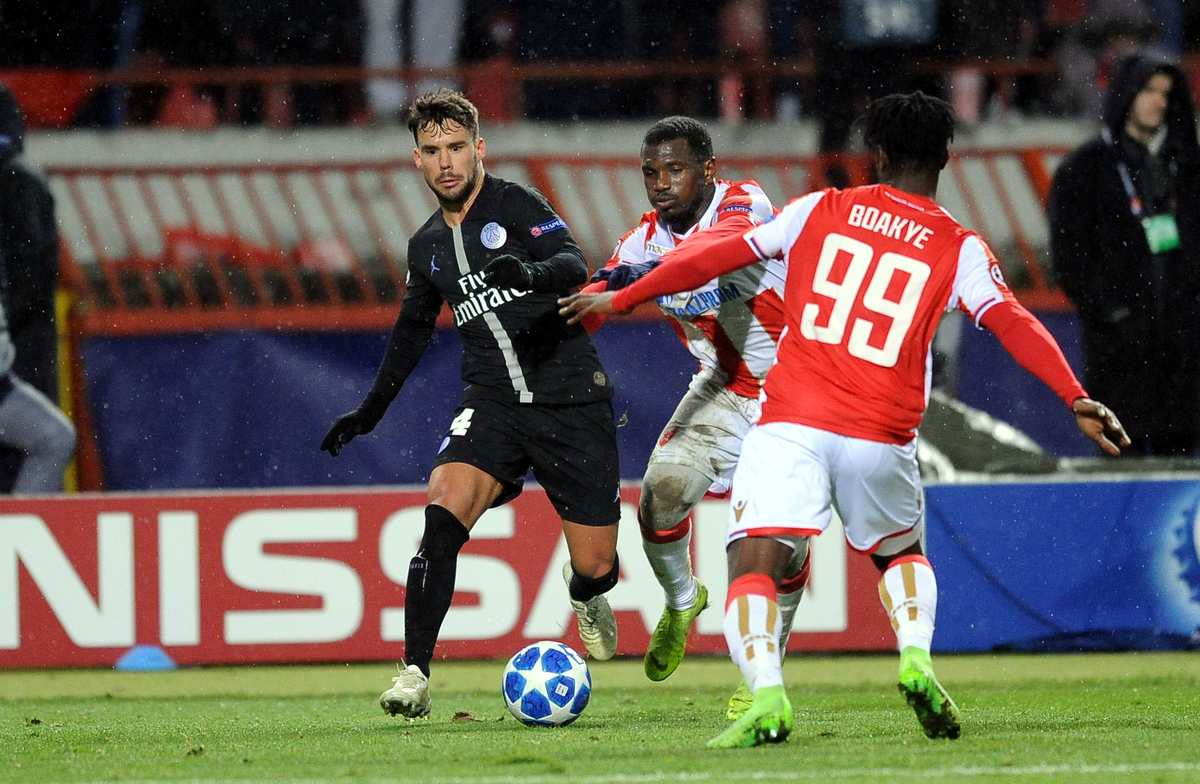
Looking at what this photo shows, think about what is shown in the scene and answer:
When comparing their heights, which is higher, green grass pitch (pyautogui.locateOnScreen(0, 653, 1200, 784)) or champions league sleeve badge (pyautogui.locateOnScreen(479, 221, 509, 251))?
champions league sleeve badge (pyautogui.locateOnScreen(479, 221, 509, 251))

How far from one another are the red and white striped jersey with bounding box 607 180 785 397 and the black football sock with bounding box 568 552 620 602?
75cm

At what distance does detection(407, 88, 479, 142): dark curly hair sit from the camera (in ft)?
17.5

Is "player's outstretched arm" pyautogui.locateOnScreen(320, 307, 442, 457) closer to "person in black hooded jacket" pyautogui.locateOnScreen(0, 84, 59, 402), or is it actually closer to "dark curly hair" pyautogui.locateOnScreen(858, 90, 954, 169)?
"dark curly hair" pyautogui.locateOnScreen(858, 90, 954, 169)

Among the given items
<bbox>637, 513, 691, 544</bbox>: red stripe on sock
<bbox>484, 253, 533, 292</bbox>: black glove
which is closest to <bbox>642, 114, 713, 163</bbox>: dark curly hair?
<bbox>484, 253, 533, 292</bbox>: black glove

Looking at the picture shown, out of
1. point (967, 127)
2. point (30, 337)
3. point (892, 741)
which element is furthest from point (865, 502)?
point (967, 127)

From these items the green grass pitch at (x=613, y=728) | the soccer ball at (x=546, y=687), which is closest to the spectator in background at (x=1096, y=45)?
the green grass pitch at (x=613, y=728)

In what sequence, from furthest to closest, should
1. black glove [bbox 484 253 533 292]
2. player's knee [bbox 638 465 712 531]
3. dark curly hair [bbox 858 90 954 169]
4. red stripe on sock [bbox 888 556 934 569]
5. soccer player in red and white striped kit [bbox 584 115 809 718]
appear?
player's knee [bbox 638 465 712 531] < soccer player in red and white striped kit [bbox 584 115 809 718] < black glove [bbox 484 253 533 292] < red stripe on sock [bbox 888 556 934 569] < dark curly hair [bbox 858 90 954 169]

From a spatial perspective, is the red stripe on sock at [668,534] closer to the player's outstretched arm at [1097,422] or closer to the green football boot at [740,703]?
the green football boot at [740,703]

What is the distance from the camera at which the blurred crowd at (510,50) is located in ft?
39.9

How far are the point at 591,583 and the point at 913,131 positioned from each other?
80.4 inches

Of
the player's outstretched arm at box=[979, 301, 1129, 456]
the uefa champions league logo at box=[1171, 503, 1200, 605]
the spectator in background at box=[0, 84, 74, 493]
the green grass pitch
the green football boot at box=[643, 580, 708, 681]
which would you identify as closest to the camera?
the green grass pitch

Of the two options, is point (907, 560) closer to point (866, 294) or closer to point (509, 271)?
point (866, 294)

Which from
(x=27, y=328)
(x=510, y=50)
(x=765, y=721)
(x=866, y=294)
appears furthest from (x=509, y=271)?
(x=510, y=50)

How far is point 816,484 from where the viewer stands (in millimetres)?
4367
